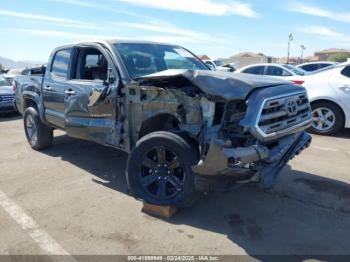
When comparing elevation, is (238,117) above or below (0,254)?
above

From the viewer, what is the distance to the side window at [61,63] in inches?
240

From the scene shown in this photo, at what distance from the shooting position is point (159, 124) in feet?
15.2

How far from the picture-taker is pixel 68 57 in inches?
239

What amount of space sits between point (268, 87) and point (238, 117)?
52cm

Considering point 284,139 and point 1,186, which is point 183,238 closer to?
point 284,139

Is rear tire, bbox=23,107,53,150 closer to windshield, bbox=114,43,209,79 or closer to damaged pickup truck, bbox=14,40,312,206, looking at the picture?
damaged pickup truck, bbox=14,40,312,206

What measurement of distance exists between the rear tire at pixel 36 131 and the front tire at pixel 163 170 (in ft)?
10.8

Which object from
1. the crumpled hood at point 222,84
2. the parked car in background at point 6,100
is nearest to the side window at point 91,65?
the crumpled hood at point 222,84

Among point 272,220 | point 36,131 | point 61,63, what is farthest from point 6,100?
point 272,220

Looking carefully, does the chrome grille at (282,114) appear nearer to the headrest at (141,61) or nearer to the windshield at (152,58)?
→ the windshield at (152,58)

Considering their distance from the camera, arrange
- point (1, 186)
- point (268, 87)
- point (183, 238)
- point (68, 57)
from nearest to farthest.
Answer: point (183, 238) < point (268, 87) < point (1, 186) < point (68, 57)

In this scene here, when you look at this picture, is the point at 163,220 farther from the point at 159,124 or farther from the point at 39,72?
the point at 39,72

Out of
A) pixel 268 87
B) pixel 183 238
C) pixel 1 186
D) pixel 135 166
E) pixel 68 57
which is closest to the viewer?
pixel 183 238

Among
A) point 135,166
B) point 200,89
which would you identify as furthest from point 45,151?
point 200,89
